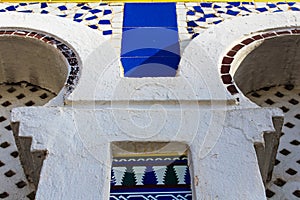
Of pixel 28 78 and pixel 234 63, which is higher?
pixel 234 63

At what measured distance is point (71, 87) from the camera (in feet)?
13.3

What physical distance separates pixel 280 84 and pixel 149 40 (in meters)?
1.19

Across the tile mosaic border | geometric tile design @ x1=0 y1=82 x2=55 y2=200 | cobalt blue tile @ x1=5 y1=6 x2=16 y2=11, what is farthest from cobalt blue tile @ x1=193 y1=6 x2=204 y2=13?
cobalt blue tile @ x1=5 y1=6 x2=16 y2=11

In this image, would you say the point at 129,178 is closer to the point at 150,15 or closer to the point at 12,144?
the point at 12,144

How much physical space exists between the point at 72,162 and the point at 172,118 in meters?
0.72

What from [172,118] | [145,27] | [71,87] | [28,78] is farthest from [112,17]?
[172,118]

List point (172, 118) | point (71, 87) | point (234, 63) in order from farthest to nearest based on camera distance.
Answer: point (234, 63)
point (71, 87)
point (172, 118)

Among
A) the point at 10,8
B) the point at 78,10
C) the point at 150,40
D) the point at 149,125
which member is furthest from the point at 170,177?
the point at 10,8

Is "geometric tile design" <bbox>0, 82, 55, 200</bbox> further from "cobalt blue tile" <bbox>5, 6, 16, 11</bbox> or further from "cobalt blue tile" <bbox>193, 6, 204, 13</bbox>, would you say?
"cobalt blue tile" <bbox>193, 6, 204, 13</bbox>

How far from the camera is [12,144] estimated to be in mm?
4426

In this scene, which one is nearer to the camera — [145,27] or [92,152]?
[92,152]

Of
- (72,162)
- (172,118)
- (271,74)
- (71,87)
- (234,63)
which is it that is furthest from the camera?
(271,74)

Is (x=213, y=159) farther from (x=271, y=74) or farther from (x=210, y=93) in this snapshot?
(x=271, y=74)

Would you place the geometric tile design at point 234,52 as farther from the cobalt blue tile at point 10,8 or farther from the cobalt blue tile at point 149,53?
the cobalt blue tile at point 10,8
